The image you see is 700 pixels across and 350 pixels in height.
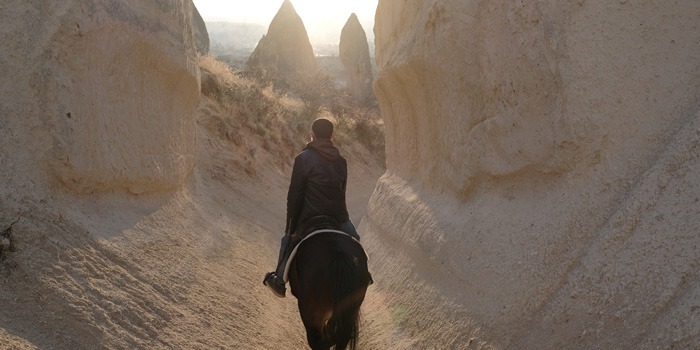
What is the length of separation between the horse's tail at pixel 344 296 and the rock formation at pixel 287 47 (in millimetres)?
33913

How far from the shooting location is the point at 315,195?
4953 millimetres

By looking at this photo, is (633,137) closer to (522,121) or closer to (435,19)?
(522,121)

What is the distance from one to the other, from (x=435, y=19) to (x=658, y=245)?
10.8 ft

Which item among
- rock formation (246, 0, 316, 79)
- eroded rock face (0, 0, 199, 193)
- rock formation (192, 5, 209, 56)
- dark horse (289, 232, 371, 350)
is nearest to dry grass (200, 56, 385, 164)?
eroded rock face (0, 0, 199, 193)

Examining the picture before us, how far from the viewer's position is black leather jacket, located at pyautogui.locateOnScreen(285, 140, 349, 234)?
16.2 ft

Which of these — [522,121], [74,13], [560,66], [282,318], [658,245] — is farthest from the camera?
[282,318]

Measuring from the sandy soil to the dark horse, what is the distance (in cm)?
80

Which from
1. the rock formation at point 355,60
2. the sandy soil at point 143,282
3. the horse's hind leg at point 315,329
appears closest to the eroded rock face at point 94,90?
the sandy soil at point 143,282

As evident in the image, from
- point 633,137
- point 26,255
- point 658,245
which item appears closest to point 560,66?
point 633,137

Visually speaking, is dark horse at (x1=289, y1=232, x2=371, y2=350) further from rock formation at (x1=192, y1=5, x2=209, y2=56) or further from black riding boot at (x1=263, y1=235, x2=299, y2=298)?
rock formation at (x1=192, y1=5, x2=209, y2=56)

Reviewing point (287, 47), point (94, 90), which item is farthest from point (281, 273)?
point (287, 47)

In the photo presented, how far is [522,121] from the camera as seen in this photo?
4.12m

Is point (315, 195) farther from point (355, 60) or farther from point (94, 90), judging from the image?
point (355, 60)

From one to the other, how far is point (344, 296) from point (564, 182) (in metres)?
1.88
